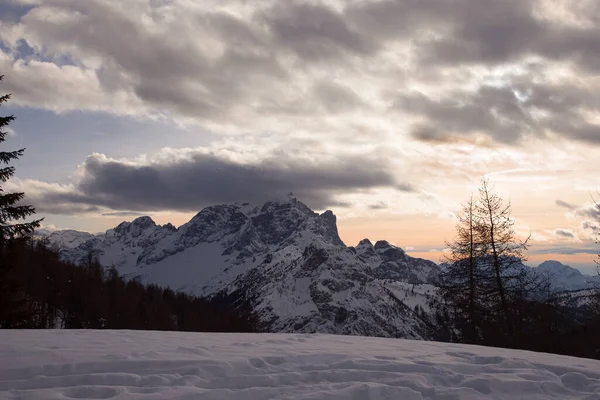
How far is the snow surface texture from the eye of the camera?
691 cm

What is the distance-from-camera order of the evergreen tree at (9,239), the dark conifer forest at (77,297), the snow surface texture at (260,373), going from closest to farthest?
1. the snow surface texture at (260,373)
2. the evergreen tree at (9,239)
3. the dark conifer forest at (77,297)

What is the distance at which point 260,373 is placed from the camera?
796cm

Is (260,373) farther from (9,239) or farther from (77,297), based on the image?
(77,297)

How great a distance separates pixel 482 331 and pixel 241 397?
1839 centimetres

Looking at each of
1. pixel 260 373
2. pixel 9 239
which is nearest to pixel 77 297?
pixel 9 239

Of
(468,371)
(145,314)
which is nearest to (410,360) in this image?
(468,371)

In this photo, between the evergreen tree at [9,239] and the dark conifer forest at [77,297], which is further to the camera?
the dark conifer forest at [77,297]

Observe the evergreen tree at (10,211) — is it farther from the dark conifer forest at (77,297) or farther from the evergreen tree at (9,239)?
the dark conifer forest at (77,297)

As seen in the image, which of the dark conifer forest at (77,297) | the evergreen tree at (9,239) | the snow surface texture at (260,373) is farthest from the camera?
the dark conifer forest at (77,297)

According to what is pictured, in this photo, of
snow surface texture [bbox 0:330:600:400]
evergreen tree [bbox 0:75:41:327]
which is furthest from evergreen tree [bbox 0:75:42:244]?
snow surface texture [bbox 0:330:600:400]

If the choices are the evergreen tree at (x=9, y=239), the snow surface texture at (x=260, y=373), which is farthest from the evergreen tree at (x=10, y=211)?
the snow surface texture at (x=260, y=373)

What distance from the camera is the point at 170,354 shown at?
893 centimetres

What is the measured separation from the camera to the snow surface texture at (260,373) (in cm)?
691

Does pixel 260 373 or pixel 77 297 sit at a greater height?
pixel 260 373
